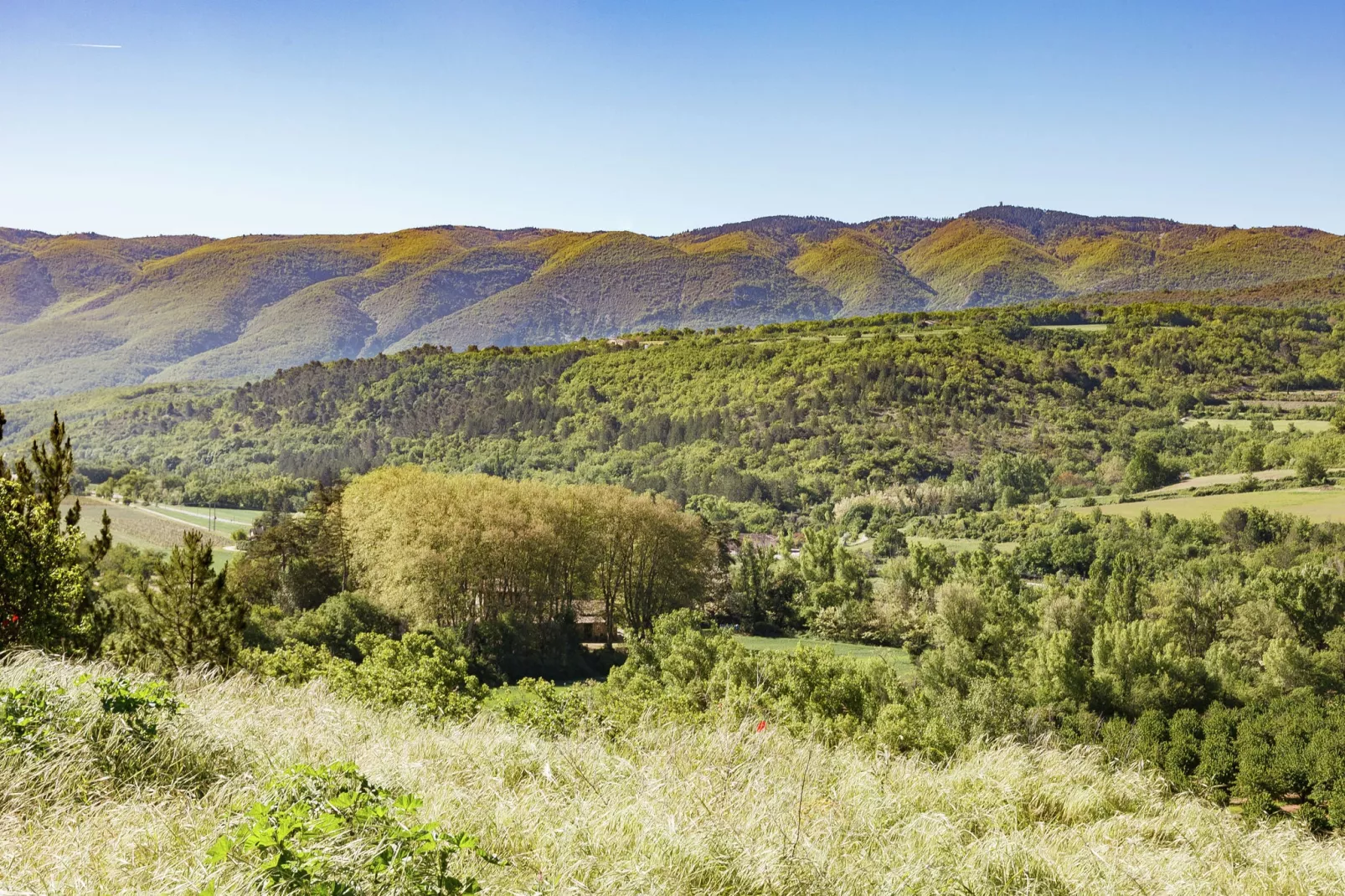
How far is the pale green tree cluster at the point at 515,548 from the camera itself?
3750cm

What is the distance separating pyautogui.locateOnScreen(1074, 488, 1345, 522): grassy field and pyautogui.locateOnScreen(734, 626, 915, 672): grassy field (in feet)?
115

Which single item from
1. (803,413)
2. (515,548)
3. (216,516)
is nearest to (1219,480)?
(803,413)

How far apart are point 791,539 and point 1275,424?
63.2 metres

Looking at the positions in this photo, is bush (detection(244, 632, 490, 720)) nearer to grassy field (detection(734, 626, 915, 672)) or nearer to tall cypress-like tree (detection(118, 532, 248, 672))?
tall cypress-like tree (detection(118, 532, 248, 672))

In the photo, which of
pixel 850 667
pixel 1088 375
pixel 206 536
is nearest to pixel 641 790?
pixel 850 667

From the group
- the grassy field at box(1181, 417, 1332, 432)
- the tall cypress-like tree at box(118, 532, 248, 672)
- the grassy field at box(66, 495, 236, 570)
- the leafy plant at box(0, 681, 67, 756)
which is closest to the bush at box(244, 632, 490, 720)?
the tall cypress-like tree at box(118, 532, 248, 672)

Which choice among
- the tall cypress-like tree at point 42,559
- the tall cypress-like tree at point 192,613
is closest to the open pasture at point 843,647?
the tall cypress-like tree at point 192,613

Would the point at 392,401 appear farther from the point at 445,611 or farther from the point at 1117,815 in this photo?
the point at 1117,815

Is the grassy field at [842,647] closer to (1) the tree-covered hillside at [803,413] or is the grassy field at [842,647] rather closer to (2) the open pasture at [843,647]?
(2) the open pasture at [843,647]

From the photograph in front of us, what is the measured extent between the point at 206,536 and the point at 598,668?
30.3 meters

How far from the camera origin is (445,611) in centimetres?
3862

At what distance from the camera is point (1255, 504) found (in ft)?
223

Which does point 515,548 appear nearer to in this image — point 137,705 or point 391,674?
point 391,674

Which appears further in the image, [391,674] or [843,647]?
[843,647]
